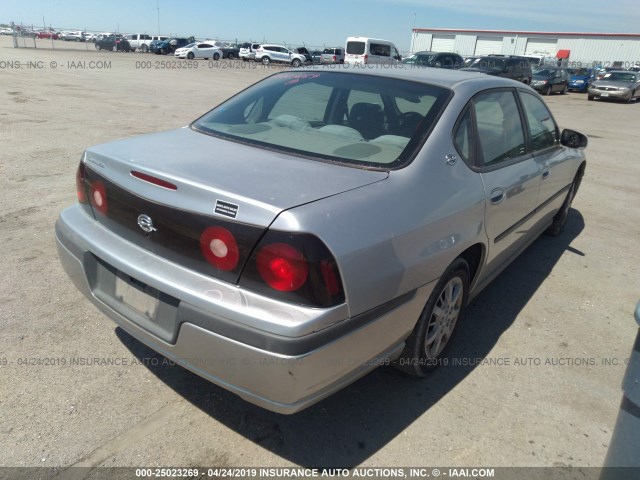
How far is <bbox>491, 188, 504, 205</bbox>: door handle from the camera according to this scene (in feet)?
9.33

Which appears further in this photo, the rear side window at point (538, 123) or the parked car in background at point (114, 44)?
the parked car in background at point (114, 44)

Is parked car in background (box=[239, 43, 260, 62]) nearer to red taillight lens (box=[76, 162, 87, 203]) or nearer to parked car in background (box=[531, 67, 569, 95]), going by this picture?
parked car in background (box=[531, 67, 569, 95])

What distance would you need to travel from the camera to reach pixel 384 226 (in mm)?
2045

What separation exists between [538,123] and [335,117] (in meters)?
1.83

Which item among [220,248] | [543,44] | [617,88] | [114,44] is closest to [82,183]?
[220,248]

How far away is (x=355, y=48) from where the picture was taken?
1088 inches

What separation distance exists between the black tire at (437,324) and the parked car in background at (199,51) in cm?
4362

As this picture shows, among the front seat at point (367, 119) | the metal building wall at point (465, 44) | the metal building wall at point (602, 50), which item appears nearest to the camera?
the front seat at point (367, 119)

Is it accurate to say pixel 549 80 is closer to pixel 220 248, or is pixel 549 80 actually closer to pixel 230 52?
pixel 220 248

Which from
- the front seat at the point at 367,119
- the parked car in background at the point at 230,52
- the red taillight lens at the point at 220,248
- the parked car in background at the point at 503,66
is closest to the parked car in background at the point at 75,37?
the parked car in background at the point at 230,52

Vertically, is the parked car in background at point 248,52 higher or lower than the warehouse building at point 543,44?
lower

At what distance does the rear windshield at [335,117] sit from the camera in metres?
2.51

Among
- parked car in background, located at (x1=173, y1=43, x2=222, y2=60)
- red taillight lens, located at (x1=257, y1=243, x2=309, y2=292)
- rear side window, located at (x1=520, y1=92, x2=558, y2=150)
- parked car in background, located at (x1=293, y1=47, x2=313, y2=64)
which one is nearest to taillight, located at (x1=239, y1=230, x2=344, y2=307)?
red taillight lens, located at (x1=257, y1=243, x2=309, y2=292)

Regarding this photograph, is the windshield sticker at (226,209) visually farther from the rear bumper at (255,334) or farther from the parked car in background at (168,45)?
the parked car in background at (168,45)
